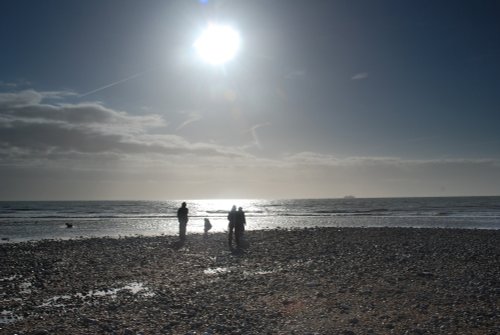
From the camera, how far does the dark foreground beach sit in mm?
10133

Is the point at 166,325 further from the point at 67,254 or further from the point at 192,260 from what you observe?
the point at 67,254

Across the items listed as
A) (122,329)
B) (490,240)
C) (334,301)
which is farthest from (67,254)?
(490,240)

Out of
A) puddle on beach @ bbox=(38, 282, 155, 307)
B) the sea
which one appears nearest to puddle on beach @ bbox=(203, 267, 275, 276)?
puddle on beach @ bbox=(38, 282, 155, 307)

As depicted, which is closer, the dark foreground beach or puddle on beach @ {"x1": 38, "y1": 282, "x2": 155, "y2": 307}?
the dark foreground beach

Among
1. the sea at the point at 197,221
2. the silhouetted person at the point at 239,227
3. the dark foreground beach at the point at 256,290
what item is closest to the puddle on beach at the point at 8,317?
the dark foreground beach at the point at 256,290

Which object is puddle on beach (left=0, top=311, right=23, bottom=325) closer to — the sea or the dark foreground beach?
the dark foreground beach

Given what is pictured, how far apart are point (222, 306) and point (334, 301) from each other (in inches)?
132

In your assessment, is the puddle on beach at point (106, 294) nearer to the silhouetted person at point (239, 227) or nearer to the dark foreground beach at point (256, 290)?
the dark foreground beach at point (256, 290)

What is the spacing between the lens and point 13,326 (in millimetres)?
10312

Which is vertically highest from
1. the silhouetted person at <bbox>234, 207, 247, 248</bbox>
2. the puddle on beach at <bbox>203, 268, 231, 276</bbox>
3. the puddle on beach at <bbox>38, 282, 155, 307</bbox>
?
the silhouetted person at <bbox>234, 207, 247, 248</bbox>

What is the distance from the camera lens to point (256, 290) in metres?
13.7

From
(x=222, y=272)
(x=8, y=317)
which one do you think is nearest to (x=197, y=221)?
(x=222, y=272)

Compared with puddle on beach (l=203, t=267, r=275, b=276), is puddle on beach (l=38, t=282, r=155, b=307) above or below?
below

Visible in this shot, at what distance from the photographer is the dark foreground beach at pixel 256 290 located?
10.1m
